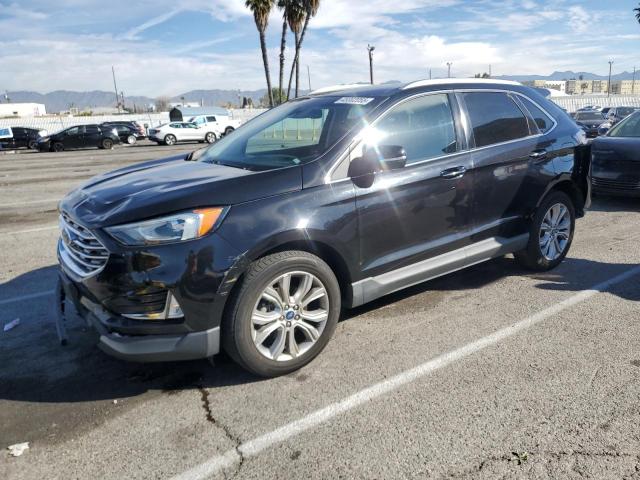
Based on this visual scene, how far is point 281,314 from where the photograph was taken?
323 centimetres

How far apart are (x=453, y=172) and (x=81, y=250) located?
268 centimetres

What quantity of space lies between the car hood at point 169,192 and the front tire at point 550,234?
269cm

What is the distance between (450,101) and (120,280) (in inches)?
112

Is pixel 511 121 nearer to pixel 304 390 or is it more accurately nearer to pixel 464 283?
pixel 464 283

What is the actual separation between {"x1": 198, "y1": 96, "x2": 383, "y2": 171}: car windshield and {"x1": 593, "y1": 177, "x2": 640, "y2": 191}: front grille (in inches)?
242

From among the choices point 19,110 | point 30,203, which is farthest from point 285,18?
point 19,110

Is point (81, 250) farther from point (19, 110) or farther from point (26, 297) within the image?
point (19, 110)

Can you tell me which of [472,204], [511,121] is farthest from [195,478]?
[511,121]

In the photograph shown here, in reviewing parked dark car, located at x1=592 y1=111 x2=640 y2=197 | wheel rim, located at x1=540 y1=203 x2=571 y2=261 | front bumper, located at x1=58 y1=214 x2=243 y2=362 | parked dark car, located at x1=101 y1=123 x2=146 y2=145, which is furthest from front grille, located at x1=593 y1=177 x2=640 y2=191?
parked dark car, located at x1=101 y1=123 x2=146 y2=145

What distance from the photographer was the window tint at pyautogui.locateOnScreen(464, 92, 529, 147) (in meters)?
4.35

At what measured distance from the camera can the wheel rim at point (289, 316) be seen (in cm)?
318

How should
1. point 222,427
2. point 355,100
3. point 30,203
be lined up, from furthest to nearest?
point 30,203, point 355,100, point 222,427

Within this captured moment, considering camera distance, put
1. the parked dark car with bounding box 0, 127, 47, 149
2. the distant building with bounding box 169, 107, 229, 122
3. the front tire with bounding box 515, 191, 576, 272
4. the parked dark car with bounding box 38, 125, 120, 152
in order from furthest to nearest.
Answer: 1. the distant building with bounding box 169, 107, 229, 122
2. the parked dark car with bounding box 0, 127, 47, 149
3. the parked dark car with bounding box 38, 125, 120, 152
4. the front tire with bounding box 515, 191, 576, 272

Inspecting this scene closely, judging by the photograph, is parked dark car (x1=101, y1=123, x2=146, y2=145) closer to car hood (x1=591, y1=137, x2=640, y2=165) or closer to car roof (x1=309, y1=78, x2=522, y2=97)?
car hood (x1=591, y1=137, x2=640, y2=165)
